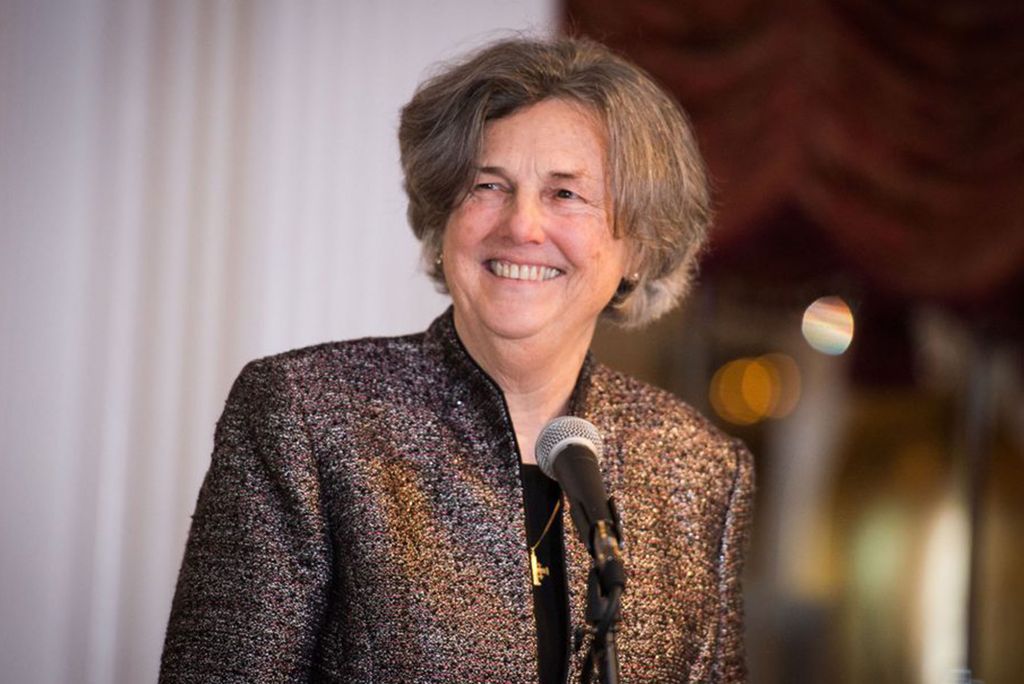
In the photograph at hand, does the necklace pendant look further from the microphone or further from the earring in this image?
the earring

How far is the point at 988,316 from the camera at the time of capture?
408 centimetres

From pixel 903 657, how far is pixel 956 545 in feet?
1.64

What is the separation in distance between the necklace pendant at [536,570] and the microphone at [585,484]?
37 centimetres

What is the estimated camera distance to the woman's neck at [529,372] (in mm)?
2088

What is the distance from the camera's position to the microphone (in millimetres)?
1491

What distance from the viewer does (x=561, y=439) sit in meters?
1.65

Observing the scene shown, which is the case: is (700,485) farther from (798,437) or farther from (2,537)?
(798,437)

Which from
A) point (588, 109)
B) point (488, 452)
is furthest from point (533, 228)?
point (488, 452)

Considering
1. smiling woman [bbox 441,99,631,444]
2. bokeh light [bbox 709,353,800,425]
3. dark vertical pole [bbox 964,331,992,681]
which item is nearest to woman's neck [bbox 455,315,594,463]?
smiling woman [bbox 441,99,631,444]

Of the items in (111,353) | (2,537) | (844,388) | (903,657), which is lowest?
(903,657)

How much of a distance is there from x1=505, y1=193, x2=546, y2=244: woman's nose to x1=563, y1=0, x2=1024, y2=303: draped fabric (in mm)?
1604

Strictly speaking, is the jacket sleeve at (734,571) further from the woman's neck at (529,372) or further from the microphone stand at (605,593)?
the microphone stand at (605,593)

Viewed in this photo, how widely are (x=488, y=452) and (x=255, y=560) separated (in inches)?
16.5

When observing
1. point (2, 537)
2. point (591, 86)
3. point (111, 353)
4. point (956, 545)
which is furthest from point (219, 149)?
point (956, 545)
